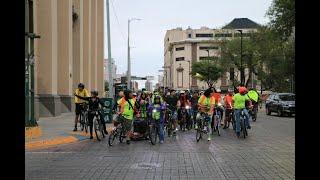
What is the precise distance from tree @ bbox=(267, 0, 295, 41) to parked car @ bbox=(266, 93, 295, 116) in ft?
16.2

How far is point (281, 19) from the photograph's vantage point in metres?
38.3

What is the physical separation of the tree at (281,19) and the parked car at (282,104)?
4.92 metres

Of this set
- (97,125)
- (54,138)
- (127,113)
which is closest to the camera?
(127,113)

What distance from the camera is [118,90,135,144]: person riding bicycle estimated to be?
1630 cm

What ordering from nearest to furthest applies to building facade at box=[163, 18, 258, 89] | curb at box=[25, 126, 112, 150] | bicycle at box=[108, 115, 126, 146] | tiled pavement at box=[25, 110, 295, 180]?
tiled pavement at box=[25, 110, 295, 180] → curb at box=[25, 126, 112, 150] → bicycle at box=[108, 115, 126, 146] → building facade at box=[163, 18, 258, 89]

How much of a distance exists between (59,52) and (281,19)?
52.0 ft

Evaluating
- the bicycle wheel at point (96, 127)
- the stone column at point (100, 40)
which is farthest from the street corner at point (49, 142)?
the stone column at point (100, 40)

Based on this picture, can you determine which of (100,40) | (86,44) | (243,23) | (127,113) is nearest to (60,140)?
(127,113)

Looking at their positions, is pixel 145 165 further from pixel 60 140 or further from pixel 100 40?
pixel 100 40

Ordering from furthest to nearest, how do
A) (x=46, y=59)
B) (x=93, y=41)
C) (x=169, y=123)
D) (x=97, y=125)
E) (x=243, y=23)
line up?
(x=243, y=23) < (x=93, y=41) < (x=46, y=59) < (x=169, y=123) < (x=97, y=125)

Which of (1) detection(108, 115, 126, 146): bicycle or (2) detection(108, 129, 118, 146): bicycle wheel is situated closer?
(2) detection(108, 129, 118, 146): bicycle wheel

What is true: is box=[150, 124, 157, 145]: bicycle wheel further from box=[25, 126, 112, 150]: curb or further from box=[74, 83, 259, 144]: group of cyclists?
box=[25, 126, 112, 150]: curb

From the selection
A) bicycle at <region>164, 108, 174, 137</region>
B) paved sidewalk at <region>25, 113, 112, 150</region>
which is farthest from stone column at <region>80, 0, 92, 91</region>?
bicycle at <region>164, 108, 174, 137</region>
